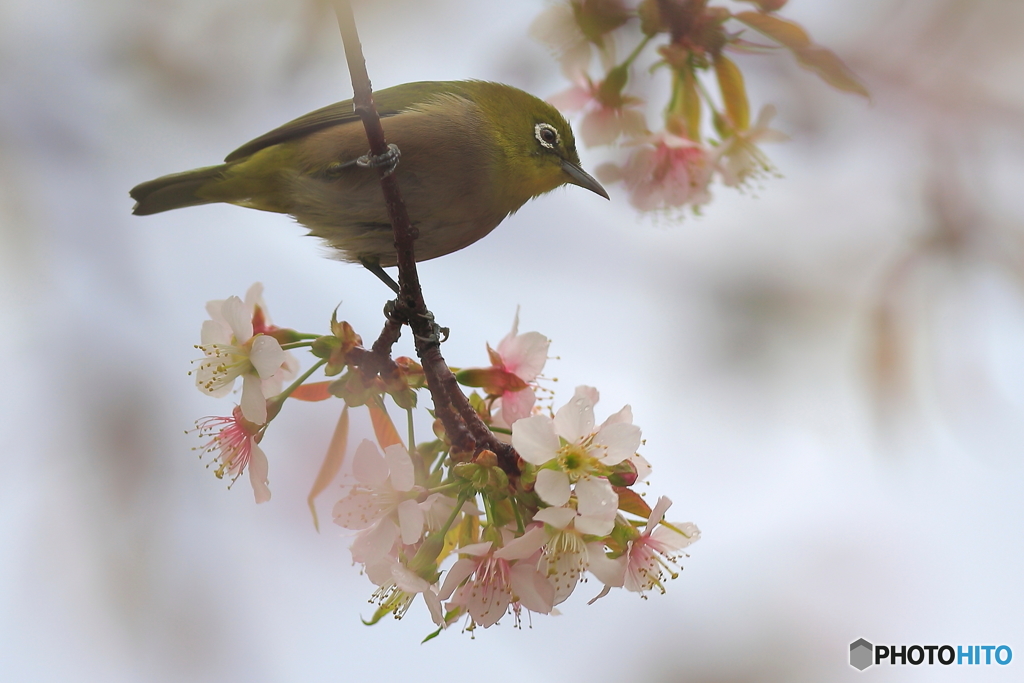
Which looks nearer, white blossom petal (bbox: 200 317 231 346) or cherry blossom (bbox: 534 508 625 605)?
cherry blossom (bbox: 534 508 625 605)

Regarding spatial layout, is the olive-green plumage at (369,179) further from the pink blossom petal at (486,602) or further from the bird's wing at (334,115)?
the pink blossom petal at (486,602)

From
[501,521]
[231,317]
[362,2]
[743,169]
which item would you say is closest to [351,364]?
[231,317]

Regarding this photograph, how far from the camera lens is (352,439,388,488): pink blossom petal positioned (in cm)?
191

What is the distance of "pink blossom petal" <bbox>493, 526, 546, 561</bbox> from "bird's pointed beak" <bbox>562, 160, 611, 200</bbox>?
1.80m

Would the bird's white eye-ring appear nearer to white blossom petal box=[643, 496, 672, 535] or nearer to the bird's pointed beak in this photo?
the bird's pointed beak

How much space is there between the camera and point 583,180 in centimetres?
325

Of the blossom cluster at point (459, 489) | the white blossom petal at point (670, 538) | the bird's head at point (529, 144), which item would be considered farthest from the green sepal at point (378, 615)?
the bird's head at point (529, 144)

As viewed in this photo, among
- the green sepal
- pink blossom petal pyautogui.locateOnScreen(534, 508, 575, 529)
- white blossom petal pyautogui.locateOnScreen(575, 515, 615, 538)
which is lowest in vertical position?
the green sepal

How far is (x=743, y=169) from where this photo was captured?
3068 millimetres

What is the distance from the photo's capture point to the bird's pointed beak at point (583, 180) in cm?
323

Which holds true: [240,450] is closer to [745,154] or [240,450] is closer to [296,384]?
[296,384]

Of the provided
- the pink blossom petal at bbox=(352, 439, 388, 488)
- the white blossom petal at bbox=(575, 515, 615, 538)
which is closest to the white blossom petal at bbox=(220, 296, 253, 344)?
the pink blossom petal at bbox=(352, 439, 388, 488)

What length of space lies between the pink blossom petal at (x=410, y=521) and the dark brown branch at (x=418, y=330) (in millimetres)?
188

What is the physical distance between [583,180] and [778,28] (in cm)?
105
